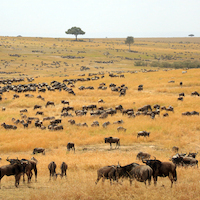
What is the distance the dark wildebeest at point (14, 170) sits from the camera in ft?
27.8

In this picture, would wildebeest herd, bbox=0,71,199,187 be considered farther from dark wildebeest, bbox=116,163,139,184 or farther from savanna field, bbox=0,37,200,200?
savanna field, bbox=0,37,200,200

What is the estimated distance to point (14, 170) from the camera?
865 cm

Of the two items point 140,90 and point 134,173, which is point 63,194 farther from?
point 140,90

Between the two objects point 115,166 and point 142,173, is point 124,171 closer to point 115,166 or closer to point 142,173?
point 115,166

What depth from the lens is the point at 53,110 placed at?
1086 inches

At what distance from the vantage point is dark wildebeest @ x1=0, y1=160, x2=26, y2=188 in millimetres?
8462

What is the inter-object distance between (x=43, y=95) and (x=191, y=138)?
24744 mm

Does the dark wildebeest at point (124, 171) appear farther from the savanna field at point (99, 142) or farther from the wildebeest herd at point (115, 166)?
the savanna field at point (99, 142)

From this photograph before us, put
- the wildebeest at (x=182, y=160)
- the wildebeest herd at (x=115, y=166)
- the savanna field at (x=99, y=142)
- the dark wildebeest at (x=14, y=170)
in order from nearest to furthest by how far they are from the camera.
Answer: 1. the savanna field at (x=99, y=142)
2. the wildebeest herd at (x=115, y=166)
3. the dark wildebeest at (x=14, y=170)
4. the wildebeest at (x=182, y=160)

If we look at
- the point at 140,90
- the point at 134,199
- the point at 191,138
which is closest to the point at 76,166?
the point at 134,199
